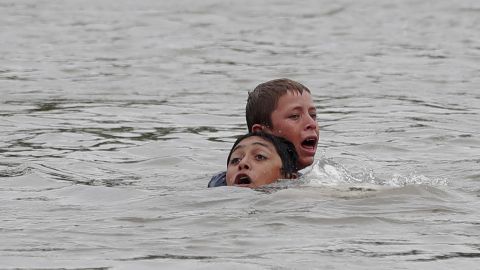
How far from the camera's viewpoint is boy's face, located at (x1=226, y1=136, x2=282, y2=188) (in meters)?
9.52

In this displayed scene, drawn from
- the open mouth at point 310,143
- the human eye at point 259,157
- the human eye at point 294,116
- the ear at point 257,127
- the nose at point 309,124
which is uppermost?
the human eye at point 294,116

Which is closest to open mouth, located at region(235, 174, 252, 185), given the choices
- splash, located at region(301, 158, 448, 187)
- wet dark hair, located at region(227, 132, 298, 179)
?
wet dark hair, located at region(227, 132, 298, 179)

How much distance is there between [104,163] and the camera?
464 inches

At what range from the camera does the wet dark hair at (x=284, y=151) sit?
971 centimetres

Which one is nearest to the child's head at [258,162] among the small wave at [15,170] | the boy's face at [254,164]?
the boy's face at [254,164]

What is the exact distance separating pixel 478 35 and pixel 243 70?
4.99 metres

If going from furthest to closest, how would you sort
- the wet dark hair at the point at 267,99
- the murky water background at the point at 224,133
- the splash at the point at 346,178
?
1. the wet dark hair at the point at 267,99
2. the splash at the point at 346,178
3. the murky water background at the point at 224,133

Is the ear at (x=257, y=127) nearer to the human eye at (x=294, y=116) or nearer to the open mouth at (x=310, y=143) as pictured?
the human eye at (x=294, y=116)

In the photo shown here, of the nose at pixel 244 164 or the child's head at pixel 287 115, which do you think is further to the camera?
the child's head at pixel 287 115

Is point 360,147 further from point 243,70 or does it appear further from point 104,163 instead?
point 243,70

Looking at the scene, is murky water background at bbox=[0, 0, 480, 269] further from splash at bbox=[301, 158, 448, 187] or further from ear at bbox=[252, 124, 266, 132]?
ear at bbox=[252, 124, 266, 132]

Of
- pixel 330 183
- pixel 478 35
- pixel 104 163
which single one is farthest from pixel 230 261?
pixel 478 35

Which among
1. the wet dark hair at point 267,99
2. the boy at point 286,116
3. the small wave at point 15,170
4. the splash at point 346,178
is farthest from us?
the small wave at point 15,170

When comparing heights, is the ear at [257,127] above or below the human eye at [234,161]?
above
